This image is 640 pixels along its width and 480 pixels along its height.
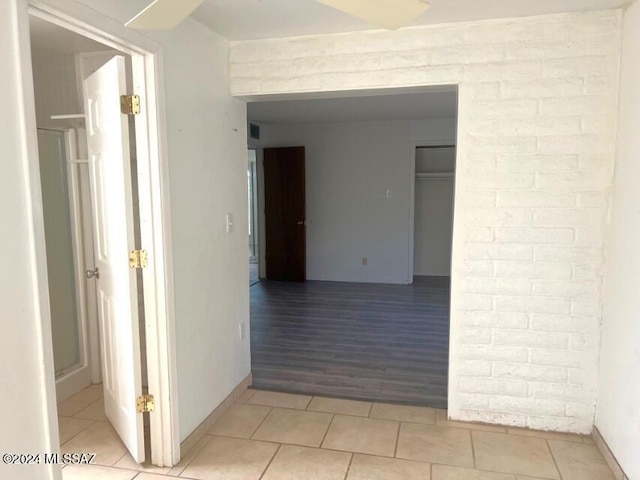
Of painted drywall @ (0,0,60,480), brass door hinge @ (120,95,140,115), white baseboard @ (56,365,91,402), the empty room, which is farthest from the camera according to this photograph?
white baseboard @ (56,365,91,402)

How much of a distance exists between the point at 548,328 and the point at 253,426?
5.99 feet

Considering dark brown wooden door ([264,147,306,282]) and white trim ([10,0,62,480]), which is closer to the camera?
white trim ([10,0,62,480])

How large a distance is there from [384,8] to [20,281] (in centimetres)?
141

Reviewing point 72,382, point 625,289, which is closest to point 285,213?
point 72,382

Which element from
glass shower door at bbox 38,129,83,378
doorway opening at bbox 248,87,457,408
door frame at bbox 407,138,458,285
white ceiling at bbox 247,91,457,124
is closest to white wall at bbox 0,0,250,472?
glass shower door at bbox 38,129,83,378

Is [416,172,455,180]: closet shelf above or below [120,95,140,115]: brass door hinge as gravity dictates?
below

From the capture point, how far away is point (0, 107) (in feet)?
4.58

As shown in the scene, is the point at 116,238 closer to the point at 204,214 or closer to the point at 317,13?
the point at 204,214

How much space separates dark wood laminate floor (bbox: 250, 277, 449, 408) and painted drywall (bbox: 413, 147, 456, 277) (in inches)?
29.3

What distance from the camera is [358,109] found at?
549cm

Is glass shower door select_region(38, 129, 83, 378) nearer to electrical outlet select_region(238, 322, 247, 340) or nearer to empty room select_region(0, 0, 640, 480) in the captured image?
empty room select_region(0, 0, 640, 480)

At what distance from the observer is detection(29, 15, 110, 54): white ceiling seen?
8.13 feet

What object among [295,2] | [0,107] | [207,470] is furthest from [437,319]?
[0,107]

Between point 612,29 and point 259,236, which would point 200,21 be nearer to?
point 612,29
